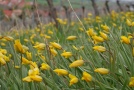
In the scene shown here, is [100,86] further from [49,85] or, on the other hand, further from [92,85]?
[49,85]

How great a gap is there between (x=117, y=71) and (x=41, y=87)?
1.35ft

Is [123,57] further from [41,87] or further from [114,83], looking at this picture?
[41,87]

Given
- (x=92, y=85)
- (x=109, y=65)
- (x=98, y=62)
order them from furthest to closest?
(x=98, y=62) → (x=109, y=65) → (x=92, y=85)

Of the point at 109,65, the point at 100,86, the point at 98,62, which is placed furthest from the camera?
the point at 98,62

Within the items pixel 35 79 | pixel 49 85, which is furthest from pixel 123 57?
pixel 35 79

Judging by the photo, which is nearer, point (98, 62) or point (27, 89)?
point (27, 89)

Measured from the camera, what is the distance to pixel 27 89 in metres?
1.73

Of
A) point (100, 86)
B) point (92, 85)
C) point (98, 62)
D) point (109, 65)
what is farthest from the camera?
point (98, 62)

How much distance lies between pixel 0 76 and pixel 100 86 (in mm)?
749

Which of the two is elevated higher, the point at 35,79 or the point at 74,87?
the point at 35,79

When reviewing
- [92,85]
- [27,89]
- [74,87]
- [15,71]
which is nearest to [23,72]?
[15,71]

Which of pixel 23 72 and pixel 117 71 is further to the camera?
pixel 23 72

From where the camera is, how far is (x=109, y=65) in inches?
68.5

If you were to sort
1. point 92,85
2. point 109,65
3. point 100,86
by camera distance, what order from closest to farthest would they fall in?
point 100,86
point 92,85
point 109,65
